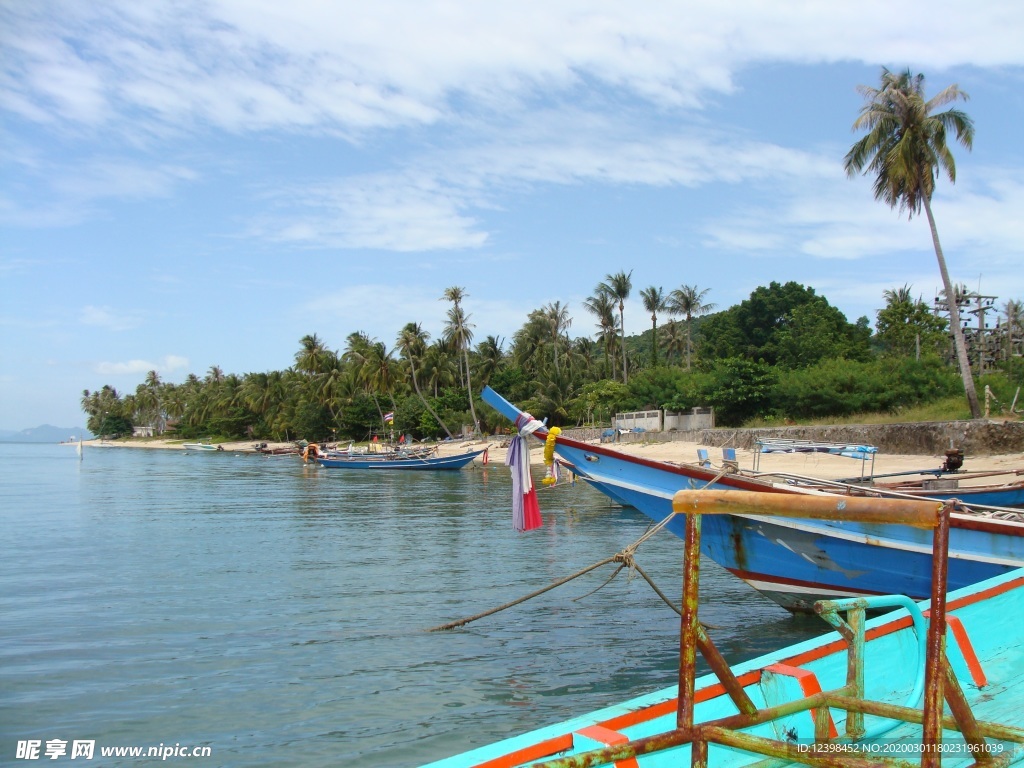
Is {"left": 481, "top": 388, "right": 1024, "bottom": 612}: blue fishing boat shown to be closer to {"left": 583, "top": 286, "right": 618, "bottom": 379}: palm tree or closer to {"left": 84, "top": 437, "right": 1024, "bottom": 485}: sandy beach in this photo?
{"left": 84, "top": 437, "right": 1024, "bottom": 485}: sandy beach

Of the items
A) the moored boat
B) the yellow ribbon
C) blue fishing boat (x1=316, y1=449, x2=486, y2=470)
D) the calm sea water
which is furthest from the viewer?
the moored boat

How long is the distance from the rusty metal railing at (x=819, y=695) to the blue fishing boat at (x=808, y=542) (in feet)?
11.8

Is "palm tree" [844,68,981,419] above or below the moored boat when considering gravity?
above

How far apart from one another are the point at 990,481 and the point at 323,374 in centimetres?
7316

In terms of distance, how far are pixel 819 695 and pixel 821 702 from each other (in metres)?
0.03

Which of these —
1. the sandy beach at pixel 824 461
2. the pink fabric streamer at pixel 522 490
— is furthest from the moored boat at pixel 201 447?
the pink fabric streamer at pixel 522 490

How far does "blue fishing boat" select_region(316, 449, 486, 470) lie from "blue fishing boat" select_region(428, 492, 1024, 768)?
140ft

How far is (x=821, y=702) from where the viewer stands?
11.7 ft

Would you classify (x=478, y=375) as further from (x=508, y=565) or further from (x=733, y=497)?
(x=733, y=497)

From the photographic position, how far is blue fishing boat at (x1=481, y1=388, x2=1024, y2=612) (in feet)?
24.1

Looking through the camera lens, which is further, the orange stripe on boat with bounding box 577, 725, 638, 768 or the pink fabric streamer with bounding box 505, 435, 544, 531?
the pink fabric streamer with bounding box 505, 435, 544, 531

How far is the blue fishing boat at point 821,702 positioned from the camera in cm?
273

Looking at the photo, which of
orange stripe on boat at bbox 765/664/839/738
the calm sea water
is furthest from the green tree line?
orange stripe on boat at bbox 765/664/839/738

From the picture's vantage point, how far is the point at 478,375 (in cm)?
7419
